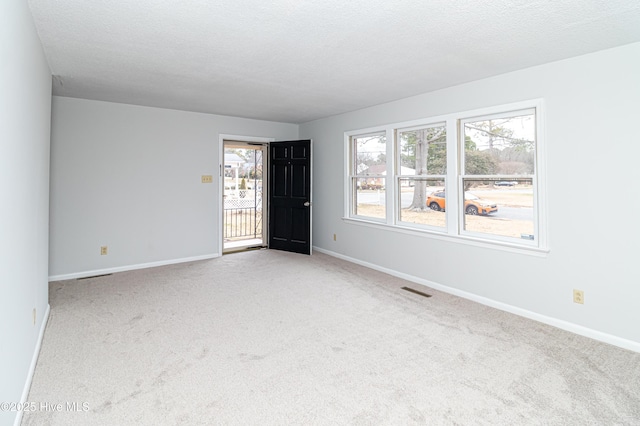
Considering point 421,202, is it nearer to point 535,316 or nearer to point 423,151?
point 423,151

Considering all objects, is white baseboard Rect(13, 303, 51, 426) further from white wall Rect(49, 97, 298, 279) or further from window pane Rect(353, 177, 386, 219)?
window pane Rect(353, 177, 386, 219)

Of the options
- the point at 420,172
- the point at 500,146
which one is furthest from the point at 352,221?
the point at 500,146

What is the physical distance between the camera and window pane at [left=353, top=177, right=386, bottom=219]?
5.08 metres

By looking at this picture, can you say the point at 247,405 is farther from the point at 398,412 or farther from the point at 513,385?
the point at 513,385

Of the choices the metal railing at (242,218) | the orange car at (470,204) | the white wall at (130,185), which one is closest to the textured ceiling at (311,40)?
the white wall at (130,185)

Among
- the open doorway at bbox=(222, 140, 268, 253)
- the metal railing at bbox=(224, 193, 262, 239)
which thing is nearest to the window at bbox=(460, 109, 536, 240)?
the open doorway at bbox=(222, 140, 268, 253)

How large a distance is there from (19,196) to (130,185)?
310 cm

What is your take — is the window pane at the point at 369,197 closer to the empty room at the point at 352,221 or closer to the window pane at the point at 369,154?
the empty room at the point at 352,221

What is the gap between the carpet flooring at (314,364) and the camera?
1.90m

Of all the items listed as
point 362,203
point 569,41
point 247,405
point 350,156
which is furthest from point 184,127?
point 569,41

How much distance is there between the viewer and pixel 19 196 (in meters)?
1.99

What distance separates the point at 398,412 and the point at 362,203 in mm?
3804

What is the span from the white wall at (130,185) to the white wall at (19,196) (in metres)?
1.76

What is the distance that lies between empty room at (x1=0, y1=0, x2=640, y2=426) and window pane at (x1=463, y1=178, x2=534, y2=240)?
2 cm
